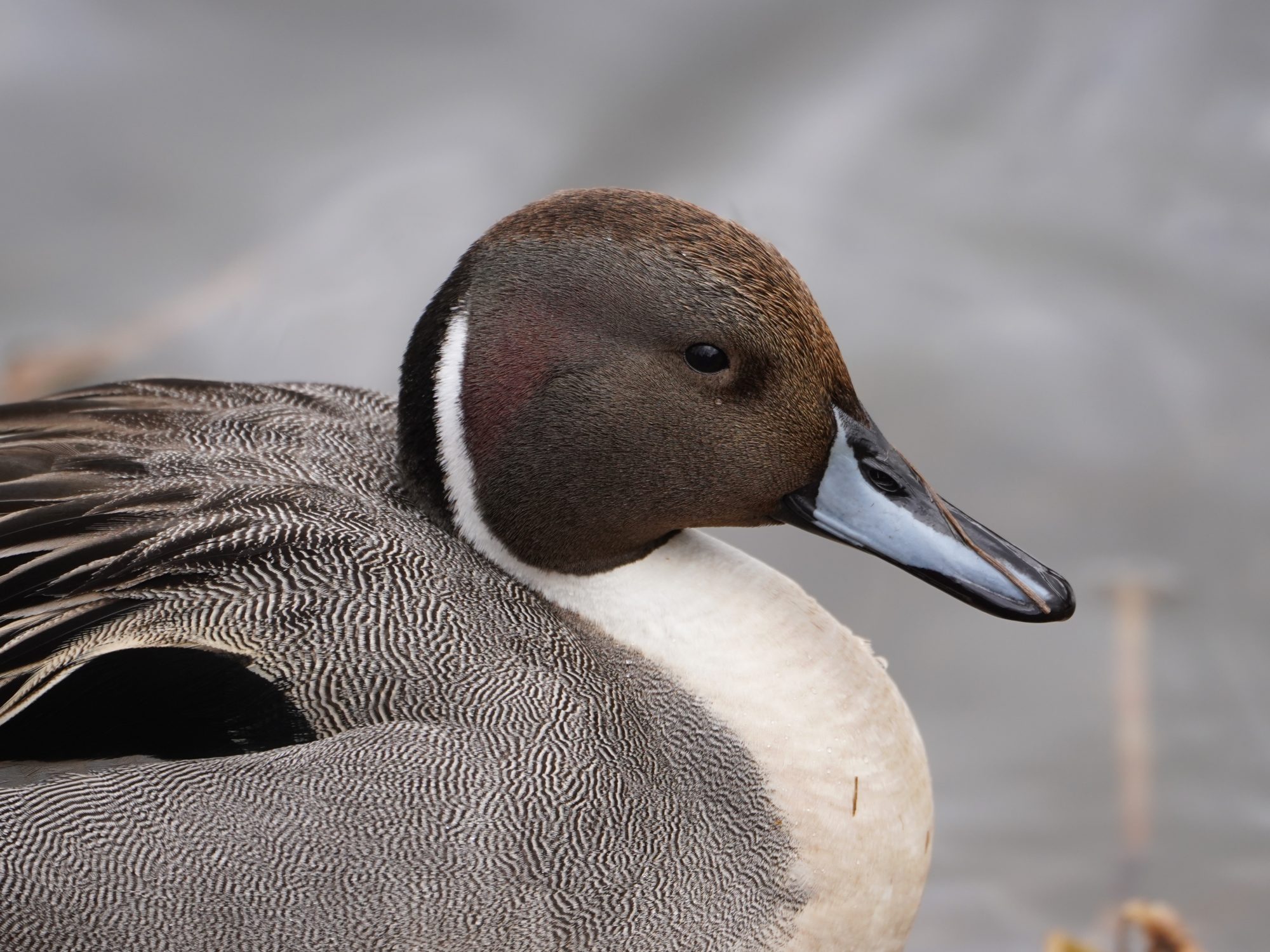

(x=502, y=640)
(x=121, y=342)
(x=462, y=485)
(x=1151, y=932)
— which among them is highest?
(x=121, y=342)

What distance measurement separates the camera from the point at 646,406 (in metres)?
1.92

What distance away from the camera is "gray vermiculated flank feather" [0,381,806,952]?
1791 millimetres

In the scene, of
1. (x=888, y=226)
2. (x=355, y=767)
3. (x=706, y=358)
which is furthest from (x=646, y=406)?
(x=888, y=226)

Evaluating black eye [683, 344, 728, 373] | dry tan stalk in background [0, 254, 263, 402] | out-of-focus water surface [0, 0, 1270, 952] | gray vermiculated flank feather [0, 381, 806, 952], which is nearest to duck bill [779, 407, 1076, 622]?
black eye [683, 344, 728, 373]

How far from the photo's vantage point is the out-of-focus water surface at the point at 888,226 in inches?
130

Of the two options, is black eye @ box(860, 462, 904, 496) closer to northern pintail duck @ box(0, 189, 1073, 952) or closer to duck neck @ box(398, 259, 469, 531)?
northern pintail duck @ box(0, 189, 1073, 952)

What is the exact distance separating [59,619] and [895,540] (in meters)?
1.03

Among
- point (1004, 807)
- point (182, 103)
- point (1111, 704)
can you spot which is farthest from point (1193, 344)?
point (182, 103)

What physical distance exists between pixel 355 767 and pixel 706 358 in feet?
2.13

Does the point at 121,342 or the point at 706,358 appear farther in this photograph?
the point at 121,342

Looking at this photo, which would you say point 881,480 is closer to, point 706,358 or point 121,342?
point 706,358

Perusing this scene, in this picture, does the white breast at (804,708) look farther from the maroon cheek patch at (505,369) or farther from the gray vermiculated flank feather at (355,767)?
the maroon cheek patch at (505,369)

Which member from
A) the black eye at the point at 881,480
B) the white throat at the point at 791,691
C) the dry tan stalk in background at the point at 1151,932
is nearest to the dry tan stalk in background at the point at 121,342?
the white throat at the point at 791,691

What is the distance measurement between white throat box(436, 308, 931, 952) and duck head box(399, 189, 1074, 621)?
0.03m
